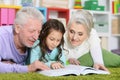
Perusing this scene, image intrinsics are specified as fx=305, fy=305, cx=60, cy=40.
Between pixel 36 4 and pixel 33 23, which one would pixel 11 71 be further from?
pixel 36 4

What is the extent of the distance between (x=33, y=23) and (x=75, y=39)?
0.35 meters

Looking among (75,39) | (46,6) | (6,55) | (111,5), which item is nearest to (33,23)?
(6,55)

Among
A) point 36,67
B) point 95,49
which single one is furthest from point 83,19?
point 36,67

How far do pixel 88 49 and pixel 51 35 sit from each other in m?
0.51

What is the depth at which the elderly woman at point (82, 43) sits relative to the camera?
69.7 inches

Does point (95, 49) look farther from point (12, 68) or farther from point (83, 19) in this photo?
point (12, 68)

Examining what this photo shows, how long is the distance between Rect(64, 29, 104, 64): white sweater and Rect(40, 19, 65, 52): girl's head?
26cm

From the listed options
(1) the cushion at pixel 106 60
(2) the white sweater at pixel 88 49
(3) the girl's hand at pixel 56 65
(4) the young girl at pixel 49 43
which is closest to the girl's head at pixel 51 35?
(4) the young girl at pixel 49 43

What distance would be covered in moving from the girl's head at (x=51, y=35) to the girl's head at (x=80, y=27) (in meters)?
0.16

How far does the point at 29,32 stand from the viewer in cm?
154

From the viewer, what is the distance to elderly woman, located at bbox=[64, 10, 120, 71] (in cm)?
177

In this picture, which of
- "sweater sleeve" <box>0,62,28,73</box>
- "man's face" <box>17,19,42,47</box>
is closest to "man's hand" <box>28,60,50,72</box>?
"sweater sleeve" <box>0,62,28,73</box>

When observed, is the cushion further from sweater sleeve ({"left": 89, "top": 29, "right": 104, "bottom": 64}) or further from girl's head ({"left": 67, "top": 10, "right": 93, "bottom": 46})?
girl's head ({"left": 67, "top": 10, "right": 93, "bottom": 46})

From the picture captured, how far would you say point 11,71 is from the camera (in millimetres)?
1466
